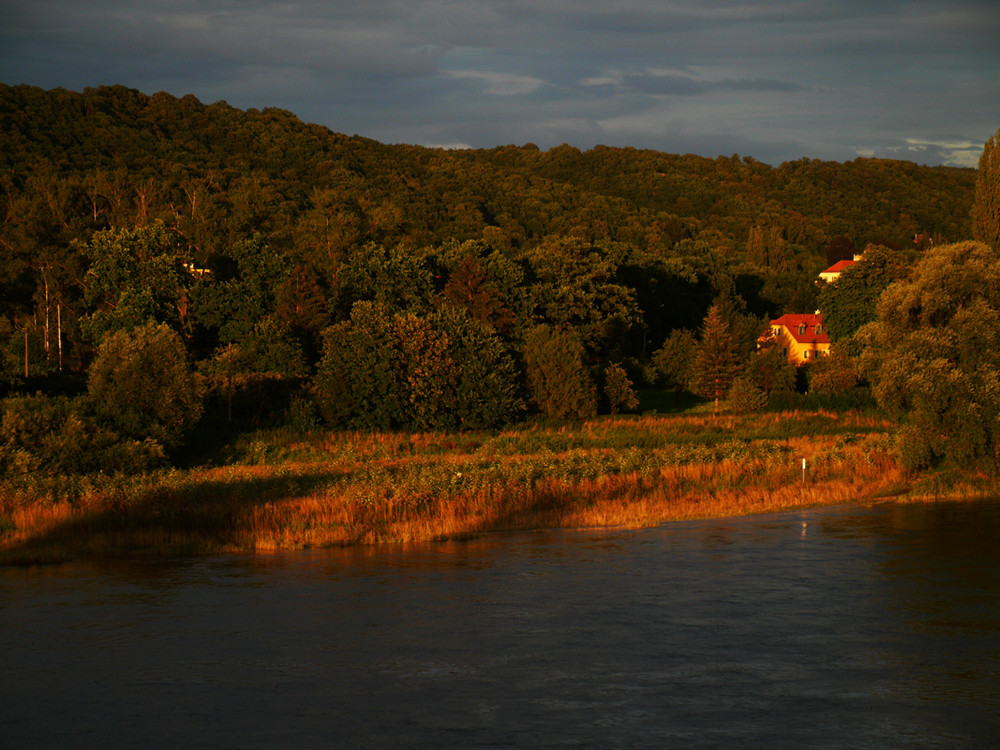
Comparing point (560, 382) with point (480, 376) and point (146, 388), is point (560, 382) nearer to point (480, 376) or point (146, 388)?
point (480, 376)

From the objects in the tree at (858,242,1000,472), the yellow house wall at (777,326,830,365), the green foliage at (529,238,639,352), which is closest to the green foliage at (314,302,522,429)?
the tree at (858,242,1000,472)

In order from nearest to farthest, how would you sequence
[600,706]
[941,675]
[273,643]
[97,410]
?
[600,706]
[941,675]
[273,643]
[97,410]

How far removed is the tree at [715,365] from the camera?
89625 mm

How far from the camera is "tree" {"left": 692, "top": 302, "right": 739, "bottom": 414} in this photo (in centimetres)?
8962

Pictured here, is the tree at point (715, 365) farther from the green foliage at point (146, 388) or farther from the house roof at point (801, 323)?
the green foliage at point (146, 388)

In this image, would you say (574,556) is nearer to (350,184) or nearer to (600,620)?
(600,620)

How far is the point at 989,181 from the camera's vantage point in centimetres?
5784

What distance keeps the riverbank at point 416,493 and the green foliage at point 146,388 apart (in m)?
3.75

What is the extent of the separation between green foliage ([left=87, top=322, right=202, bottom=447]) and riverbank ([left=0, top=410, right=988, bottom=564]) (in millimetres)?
3751

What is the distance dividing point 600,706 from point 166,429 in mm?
43797

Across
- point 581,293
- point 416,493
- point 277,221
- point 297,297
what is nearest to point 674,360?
point 581,293

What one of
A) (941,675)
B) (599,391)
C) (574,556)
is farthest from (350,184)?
(941,675)

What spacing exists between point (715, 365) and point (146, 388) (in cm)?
5073

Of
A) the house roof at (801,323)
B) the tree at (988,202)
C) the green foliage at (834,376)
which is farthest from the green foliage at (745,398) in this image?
the house roof at (801,323)
